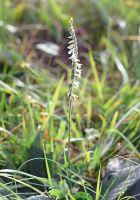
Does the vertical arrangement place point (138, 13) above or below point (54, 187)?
above

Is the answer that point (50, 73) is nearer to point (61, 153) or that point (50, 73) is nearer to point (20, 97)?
point (20, 97)

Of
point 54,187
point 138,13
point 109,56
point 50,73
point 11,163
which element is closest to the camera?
point 54,187

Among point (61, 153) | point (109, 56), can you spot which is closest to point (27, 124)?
point (61, 153)

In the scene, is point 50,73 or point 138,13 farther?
point 138,13

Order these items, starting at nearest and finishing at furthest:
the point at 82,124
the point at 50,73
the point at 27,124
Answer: the point at 27,124 < the point at 82,124 < the point at 50,73

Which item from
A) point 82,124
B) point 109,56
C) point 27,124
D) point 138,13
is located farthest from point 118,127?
point 138,13

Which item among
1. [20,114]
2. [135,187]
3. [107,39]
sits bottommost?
[135,187]
